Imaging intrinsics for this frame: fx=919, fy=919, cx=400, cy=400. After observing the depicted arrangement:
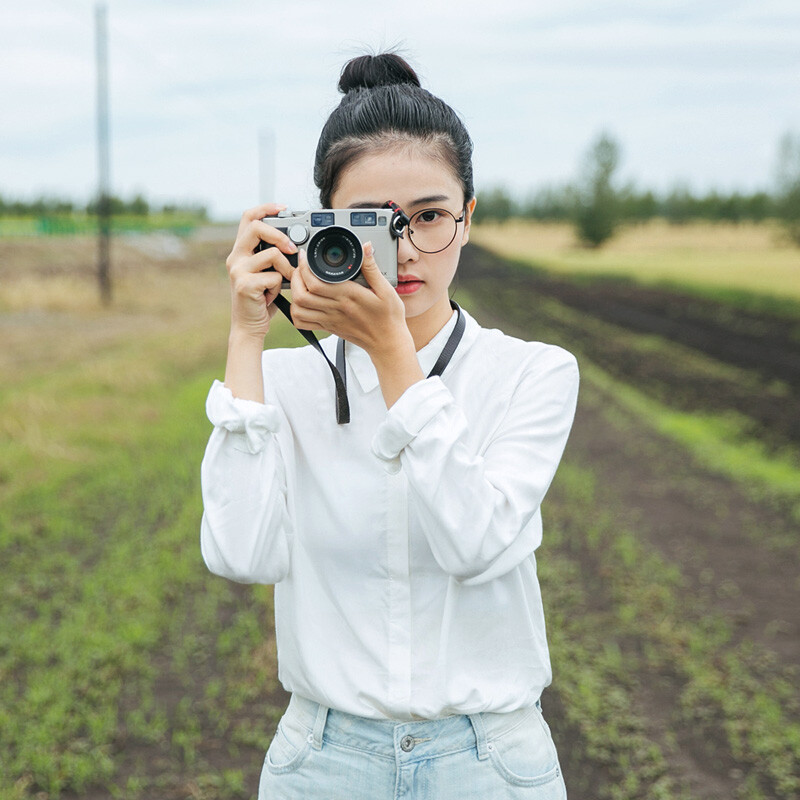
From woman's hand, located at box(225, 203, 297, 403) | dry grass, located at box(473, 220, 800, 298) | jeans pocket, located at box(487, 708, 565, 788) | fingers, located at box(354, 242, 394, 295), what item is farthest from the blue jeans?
dry grass, located at box(473, 220, 800, 298)

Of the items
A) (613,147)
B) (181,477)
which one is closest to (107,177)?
(181,477)

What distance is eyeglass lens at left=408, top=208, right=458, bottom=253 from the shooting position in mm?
1520

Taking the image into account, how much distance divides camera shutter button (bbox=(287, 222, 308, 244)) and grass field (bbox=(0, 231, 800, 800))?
254 cm

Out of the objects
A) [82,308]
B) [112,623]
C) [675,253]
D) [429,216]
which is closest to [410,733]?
[429,216]

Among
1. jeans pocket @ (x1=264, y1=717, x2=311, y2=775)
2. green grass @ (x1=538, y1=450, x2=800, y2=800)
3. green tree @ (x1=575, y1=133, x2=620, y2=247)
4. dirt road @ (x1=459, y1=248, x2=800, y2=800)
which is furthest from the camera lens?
green tree @ (x1=575, y1=133, x2=620, y2=247)

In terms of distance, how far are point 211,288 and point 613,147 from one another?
55161mm

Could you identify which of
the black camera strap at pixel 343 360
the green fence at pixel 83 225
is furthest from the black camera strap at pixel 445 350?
the green fence at pixel 83 225

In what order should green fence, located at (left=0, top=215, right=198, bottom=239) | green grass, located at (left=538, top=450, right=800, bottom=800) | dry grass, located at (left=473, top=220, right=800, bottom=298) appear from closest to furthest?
green grass, located at (left=538, top=450, right=800, bottom=800), dry grass, located at (left=473, top=220, right=800, bottom=298), green fence, located at (left=0, top=215, right=198, bottom=239)

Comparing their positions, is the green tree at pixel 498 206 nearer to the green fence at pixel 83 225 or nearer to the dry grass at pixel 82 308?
the green fence at pixel 83 225

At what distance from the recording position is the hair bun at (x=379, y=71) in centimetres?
166

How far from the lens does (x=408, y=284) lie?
5.06ft

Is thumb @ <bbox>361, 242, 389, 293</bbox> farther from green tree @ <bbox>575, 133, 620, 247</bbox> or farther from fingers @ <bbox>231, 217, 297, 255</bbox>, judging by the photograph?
green tree @ <bbox>575, 133, 620, 247</bbox>

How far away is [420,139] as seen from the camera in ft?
5.07

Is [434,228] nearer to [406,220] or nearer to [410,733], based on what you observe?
[406,220]
